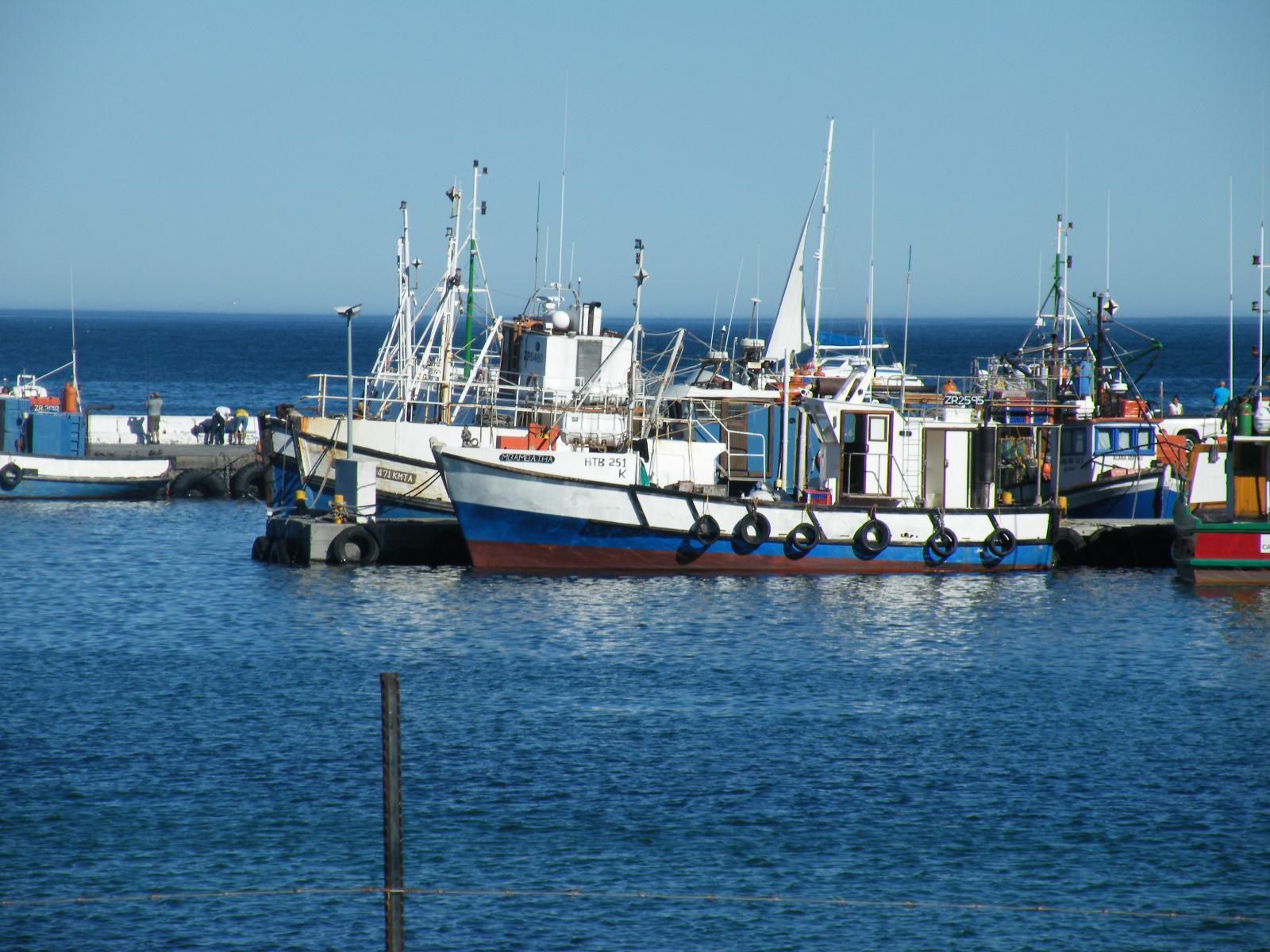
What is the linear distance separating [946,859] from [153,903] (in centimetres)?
797

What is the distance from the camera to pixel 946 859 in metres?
17.1

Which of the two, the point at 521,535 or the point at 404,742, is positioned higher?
the point at 521,535

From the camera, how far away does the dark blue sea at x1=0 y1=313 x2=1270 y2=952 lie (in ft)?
51.0

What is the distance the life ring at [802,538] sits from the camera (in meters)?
33.6

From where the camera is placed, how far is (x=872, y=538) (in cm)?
3403

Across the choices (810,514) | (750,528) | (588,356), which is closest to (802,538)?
(810,514)

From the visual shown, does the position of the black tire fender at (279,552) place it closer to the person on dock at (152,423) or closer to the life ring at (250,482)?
the life ring at (250,482)

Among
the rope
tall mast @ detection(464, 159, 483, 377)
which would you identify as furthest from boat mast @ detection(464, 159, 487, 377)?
the rope

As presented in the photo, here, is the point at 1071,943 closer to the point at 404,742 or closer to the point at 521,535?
the point at 404,742

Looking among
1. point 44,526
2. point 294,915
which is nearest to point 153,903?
point 294,915

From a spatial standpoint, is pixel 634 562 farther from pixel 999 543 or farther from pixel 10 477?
pixel 10 477

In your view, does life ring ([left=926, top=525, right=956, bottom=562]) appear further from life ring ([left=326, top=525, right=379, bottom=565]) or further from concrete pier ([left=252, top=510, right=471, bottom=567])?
life ring ([left=326, top=525, right=379, bottom=565])

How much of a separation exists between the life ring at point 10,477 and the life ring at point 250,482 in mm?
6338

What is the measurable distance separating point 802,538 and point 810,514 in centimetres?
53
